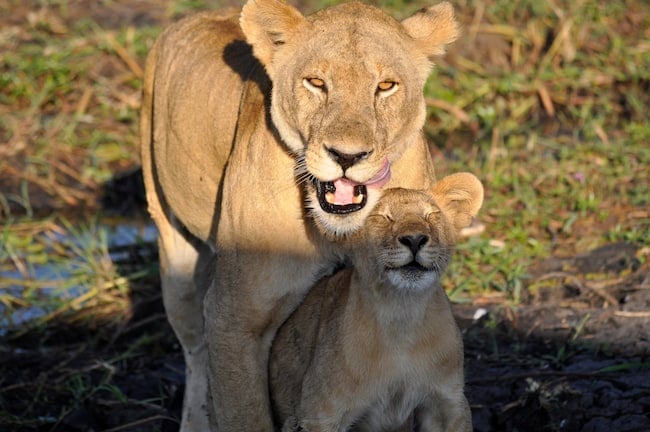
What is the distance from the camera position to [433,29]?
4.48 meters

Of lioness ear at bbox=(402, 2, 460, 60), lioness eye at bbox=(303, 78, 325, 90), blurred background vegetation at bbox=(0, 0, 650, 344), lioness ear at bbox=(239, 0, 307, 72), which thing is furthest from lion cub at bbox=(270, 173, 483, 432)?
blurred background vegetation at bbox=(0, 0, 650, 344)

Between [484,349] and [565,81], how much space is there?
386 cm

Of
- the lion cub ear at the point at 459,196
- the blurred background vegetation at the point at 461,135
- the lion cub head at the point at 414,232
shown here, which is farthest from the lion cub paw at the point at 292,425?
the blurred background vegetation at the point at 461,135

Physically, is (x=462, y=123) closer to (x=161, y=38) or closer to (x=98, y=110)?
(x=98, y=110)

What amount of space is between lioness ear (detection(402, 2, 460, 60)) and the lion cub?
558 mm

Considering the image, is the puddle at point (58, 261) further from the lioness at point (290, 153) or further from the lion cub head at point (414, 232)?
the lion cub head at point (414, 232)

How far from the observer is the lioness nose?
3903 millimetres

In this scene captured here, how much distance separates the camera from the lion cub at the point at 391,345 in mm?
3986

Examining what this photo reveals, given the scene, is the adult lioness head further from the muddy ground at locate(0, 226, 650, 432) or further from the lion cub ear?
the muddy ground at locate(0, 226, 650, 432)

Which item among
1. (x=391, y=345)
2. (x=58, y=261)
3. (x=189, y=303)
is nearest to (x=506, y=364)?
(x=189, y=303)

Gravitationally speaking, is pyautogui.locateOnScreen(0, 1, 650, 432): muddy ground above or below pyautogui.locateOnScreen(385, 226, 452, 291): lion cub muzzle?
below

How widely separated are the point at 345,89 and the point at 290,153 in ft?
1.24

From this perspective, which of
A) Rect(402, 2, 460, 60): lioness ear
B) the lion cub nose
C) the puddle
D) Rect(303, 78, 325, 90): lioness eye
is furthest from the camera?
the puddle

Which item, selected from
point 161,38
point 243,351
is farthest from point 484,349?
point 161,38
